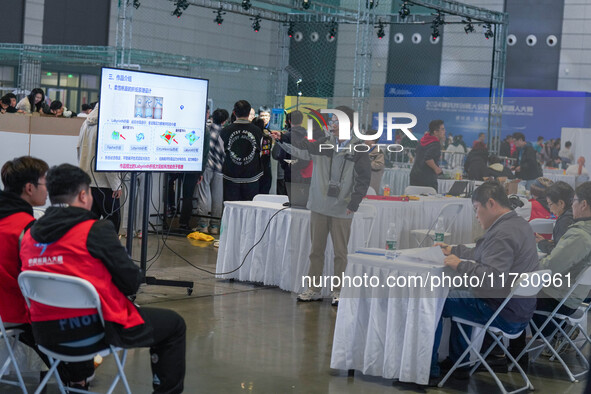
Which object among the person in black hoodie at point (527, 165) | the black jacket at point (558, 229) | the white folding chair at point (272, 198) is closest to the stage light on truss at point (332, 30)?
the white folding chair at point (272, 198)

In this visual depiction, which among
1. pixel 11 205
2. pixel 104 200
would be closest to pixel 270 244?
pixel 104 200

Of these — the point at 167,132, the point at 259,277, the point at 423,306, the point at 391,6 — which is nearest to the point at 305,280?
the point at 259,277

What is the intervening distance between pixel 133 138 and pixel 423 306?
2422mm

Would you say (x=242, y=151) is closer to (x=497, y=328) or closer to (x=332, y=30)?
(x=497, y=328)

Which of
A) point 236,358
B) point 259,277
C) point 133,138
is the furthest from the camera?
point 259,277

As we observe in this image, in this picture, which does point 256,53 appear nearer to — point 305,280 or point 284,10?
point 284,10

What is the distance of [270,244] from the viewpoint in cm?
675

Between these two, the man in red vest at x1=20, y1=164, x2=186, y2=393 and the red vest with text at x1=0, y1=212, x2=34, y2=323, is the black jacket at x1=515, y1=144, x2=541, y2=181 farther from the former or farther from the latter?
the red vest with text at x1=0, y1=212, x2=34, y2=323

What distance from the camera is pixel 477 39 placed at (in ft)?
66.5

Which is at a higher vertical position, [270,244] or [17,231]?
[17,231]

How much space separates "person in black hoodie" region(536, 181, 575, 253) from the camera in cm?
494

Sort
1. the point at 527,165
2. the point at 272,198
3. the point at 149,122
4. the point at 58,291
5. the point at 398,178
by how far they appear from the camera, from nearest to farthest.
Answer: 1. the point at 58,291
2. the point at 527,165
3. the point at 398,178
4. the point at 149,122
5. the point at 272,198

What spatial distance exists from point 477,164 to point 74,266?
283 centimetres

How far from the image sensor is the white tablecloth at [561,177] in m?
4.93
